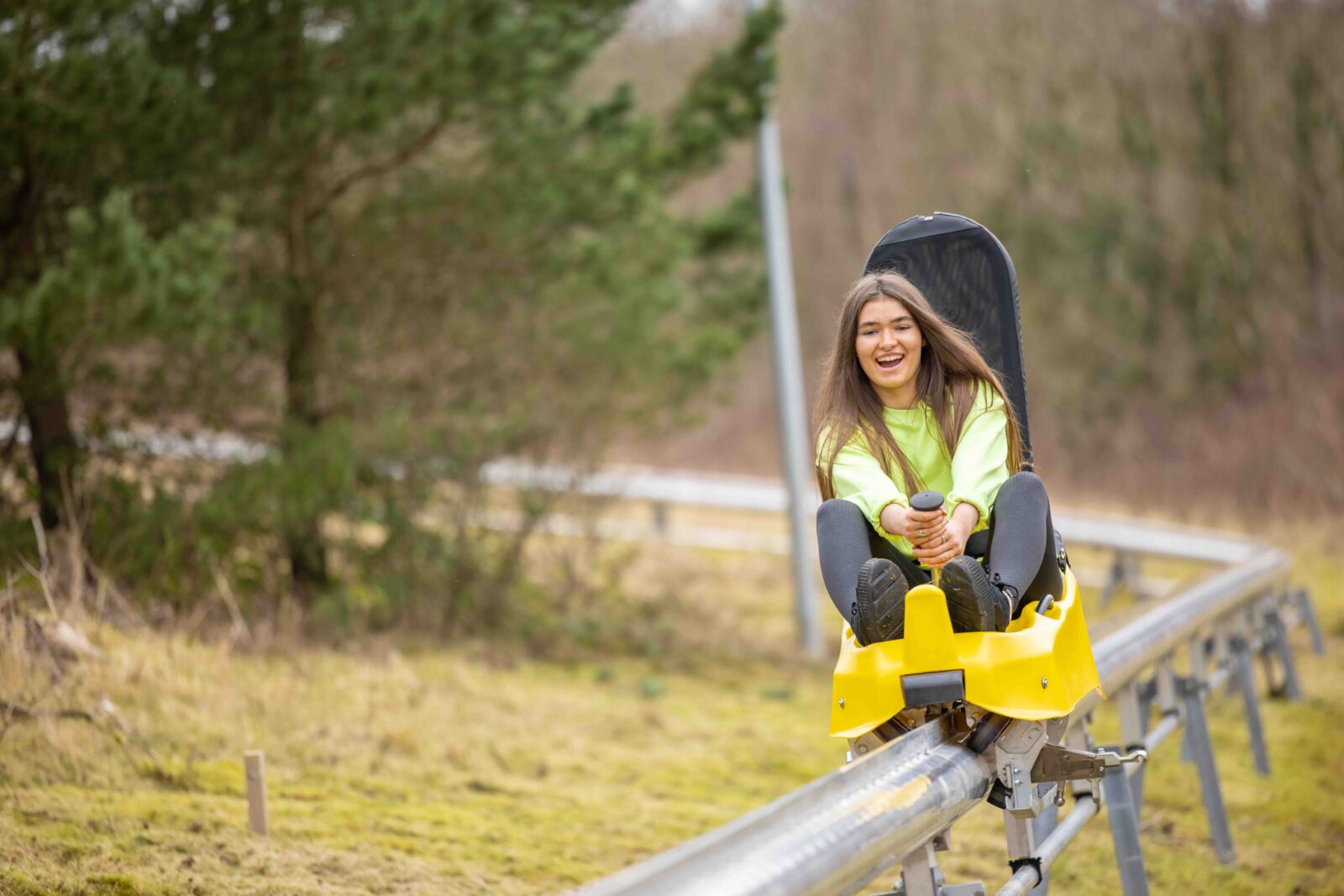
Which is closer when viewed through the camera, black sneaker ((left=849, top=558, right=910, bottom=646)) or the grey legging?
black sneaker ((left=849, top=558, right=910, bottom=646))

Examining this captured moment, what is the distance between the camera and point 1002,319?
11.2 feet

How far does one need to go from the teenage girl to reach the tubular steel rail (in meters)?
0.32

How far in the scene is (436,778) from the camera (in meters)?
5.14

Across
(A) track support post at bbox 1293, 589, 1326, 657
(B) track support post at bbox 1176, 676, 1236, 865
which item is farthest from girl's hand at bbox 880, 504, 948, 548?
(A) track support post at bbox 1293, 589, 1326, 657

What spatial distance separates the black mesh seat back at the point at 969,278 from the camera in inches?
134

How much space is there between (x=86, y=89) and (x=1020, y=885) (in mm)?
5379

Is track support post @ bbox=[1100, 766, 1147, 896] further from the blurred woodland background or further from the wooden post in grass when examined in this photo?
the wooden post in grass

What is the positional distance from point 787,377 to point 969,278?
677 cm

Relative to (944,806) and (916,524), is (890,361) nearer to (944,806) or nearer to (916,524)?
(916,524)

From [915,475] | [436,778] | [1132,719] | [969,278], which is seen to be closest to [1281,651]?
[1132,719]

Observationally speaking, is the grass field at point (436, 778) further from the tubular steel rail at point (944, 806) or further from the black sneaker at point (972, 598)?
the black sneaker at point (972, 598)

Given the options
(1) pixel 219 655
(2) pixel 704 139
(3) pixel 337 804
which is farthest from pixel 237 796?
(2) pixel 704 139

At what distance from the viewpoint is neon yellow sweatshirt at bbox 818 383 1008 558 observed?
3.06m

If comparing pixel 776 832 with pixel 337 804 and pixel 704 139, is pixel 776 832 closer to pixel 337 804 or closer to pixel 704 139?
pixel 337 804
